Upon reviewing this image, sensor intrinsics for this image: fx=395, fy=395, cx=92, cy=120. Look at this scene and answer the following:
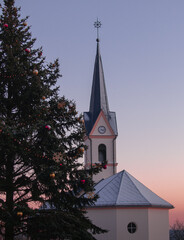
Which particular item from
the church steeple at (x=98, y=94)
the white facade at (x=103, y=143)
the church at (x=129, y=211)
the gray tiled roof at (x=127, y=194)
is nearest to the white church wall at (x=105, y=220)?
the church at (x=129, y=211)

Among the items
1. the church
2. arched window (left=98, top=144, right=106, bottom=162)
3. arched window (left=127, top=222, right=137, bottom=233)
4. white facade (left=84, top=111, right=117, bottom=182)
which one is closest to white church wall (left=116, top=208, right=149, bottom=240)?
the church

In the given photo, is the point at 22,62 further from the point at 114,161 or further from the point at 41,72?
the point at 114,161

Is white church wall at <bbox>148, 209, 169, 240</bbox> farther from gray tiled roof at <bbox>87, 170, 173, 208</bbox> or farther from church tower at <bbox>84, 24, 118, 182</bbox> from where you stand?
church tower at <bbox>84, 24, 118, 182</bbox>

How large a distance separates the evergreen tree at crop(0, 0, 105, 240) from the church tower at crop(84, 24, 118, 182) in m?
22.1

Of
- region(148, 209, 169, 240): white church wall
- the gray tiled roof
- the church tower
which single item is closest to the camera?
region(148, 209, 169, 240): white church wall

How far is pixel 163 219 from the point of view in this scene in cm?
2436

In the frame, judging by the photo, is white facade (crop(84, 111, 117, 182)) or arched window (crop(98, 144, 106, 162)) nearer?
white facade (crop(84, 111, 117, 182))

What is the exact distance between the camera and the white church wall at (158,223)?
2339cm

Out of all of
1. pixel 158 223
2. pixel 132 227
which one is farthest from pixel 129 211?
pixel 158 223

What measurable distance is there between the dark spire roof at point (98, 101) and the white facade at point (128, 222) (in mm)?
14560

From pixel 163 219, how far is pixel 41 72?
14.7 m

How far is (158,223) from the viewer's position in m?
23.9

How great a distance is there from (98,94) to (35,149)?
87.6 feet

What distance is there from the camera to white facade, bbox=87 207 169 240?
23.1 m
